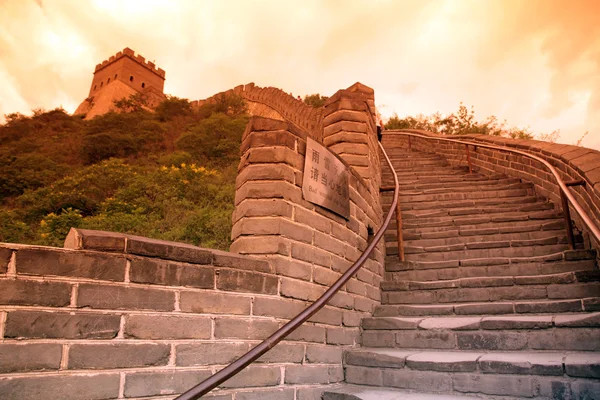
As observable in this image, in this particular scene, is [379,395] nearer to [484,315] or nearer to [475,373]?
[475,373]

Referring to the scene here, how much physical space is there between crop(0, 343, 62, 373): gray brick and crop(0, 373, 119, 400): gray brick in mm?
33

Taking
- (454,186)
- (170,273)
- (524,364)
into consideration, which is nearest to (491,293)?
(524,364)

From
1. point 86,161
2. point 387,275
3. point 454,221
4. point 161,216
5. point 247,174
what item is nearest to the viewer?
point 247,174

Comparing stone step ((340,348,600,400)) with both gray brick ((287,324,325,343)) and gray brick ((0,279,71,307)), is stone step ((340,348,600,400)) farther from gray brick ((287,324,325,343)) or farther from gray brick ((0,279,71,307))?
gray brick ((0,279,71,307))

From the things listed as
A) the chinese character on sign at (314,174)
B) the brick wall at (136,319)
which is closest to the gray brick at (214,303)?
the brick wall at (136,319)

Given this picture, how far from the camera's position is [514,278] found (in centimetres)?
333

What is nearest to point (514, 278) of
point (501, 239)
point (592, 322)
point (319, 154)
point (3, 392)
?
point (592, 322)

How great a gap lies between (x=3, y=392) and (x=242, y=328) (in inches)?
39.7

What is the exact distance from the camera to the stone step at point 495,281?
3141mm

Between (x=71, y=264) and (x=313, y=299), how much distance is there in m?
1.46

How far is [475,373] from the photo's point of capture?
236cm

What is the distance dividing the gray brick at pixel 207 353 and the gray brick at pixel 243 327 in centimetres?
5

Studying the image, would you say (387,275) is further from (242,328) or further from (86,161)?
(86,161)

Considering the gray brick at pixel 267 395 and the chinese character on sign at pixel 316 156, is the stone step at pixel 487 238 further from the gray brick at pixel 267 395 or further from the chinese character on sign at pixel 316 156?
the gray brick at pixel 267 395
